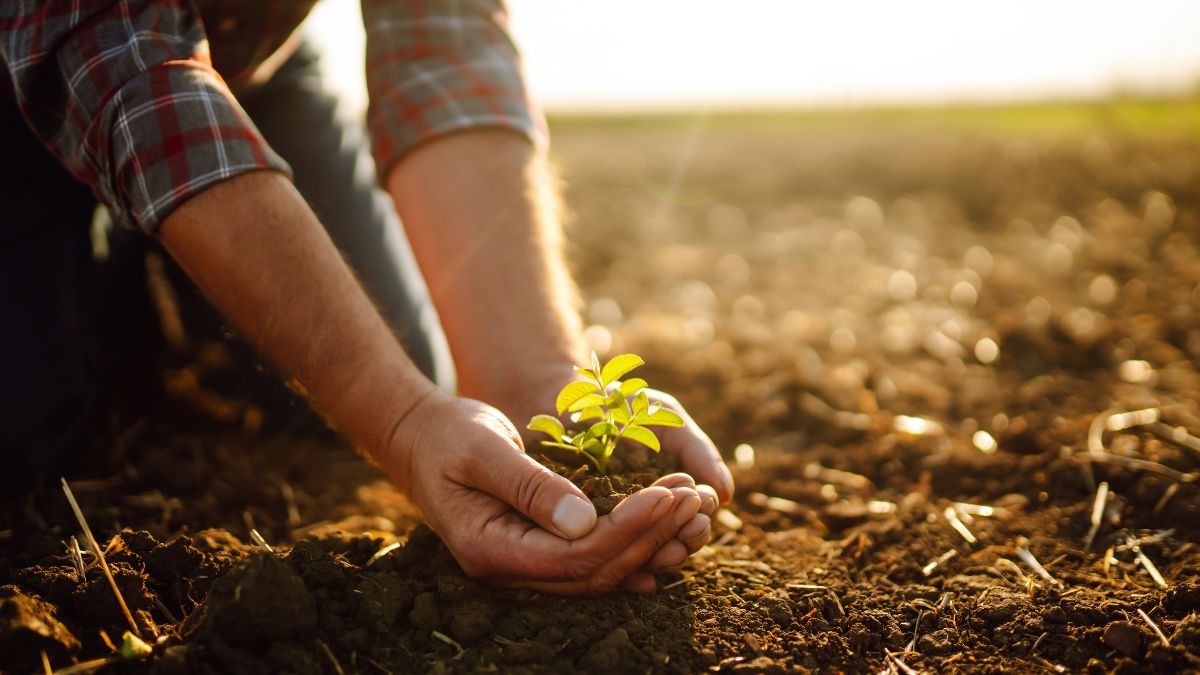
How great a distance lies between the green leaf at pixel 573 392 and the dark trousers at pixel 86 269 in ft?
2.20

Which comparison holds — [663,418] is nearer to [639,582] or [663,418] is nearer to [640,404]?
[640,404]

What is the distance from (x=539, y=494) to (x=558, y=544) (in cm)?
10

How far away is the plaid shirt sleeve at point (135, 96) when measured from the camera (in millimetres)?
1539

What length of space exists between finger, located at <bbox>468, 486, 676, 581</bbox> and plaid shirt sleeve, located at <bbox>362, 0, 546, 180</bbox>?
1056mm

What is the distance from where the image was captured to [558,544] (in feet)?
4.49

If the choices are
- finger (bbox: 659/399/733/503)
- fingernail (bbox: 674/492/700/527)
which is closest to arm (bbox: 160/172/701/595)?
fingernail (bbox: 674/492/700/527)

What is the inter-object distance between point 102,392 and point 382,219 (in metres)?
1.06

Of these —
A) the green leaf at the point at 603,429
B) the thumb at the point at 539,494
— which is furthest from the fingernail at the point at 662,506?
the green leaf at the point at 603,429

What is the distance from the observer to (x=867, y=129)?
389 inches

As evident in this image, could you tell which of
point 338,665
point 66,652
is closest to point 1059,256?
point 338,665

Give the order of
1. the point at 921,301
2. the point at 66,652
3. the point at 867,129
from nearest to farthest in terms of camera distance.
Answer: the point at 66,652 → the point at 921,301 → the point at 867,129

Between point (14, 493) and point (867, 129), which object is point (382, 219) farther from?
point (867, 129)

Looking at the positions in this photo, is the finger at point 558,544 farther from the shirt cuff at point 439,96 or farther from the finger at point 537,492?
the shirt cuff at point 439,96

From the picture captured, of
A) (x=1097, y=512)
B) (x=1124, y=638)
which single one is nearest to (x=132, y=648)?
(x=1124, y=638)
